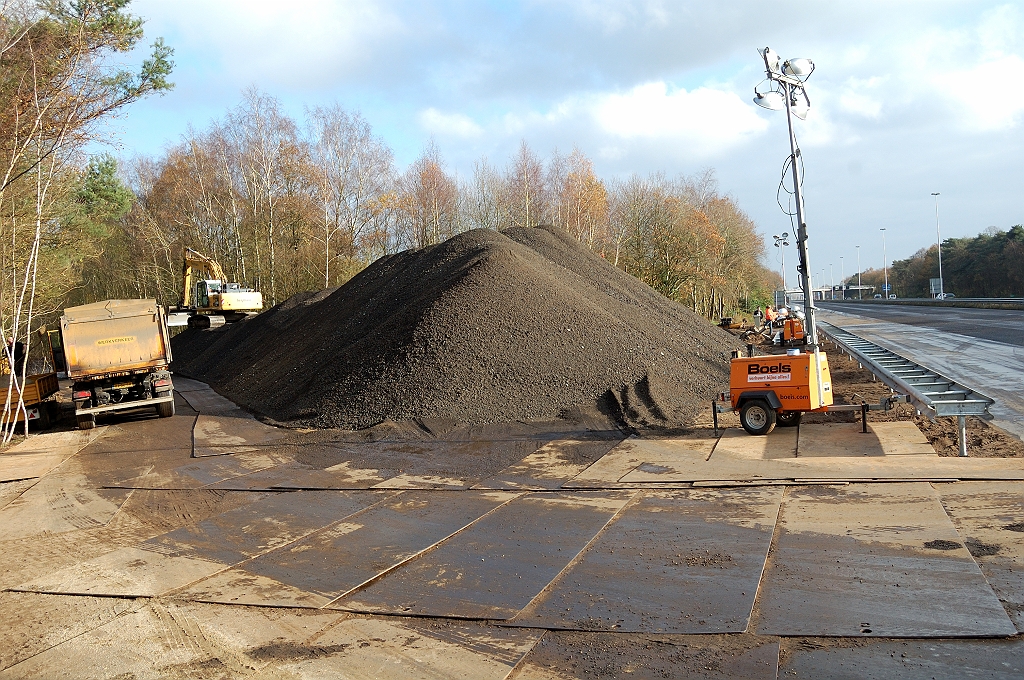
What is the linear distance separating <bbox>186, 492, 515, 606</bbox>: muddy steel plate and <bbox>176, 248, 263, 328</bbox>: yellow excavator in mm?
31077

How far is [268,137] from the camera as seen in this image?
43.8 m

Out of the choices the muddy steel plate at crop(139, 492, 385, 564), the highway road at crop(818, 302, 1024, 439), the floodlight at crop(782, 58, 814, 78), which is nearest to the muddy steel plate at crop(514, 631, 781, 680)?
the muddy steel plate at crop(139, 492, 385, 564)

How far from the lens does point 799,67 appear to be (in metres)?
13.9

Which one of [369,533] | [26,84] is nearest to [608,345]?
[369,533]

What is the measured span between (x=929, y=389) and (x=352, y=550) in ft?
32.1

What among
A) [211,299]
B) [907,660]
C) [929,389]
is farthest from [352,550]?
[211,299]

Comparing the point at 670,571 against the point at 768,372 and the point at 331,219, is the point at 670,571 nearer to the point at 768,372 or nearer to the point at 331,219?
the point at 768,372

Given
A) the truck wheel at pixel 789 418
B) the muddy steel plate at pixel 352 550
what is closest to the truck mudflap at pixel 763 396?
the truck wheel at pixel 789 418

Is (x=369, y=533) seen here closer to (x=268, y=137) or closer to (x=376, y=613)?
(x=376, y=613)

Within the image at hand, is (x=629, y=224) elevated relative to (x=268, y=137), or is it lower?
lower

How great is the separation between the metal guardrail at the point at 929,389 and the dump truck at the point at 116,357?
16552mm

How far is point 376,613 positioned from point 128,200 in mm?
43713

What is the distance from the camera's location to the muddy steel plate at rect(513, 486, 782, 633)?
18.7 feet

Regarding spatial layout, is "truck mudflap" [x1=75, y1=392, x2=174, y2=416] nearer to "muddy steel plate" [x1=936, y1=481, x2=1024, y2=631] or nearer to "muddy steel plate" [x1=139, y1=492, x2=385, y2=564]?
"muddy steel plate" [x1=139, y1=492, x2=385, y2=564]
